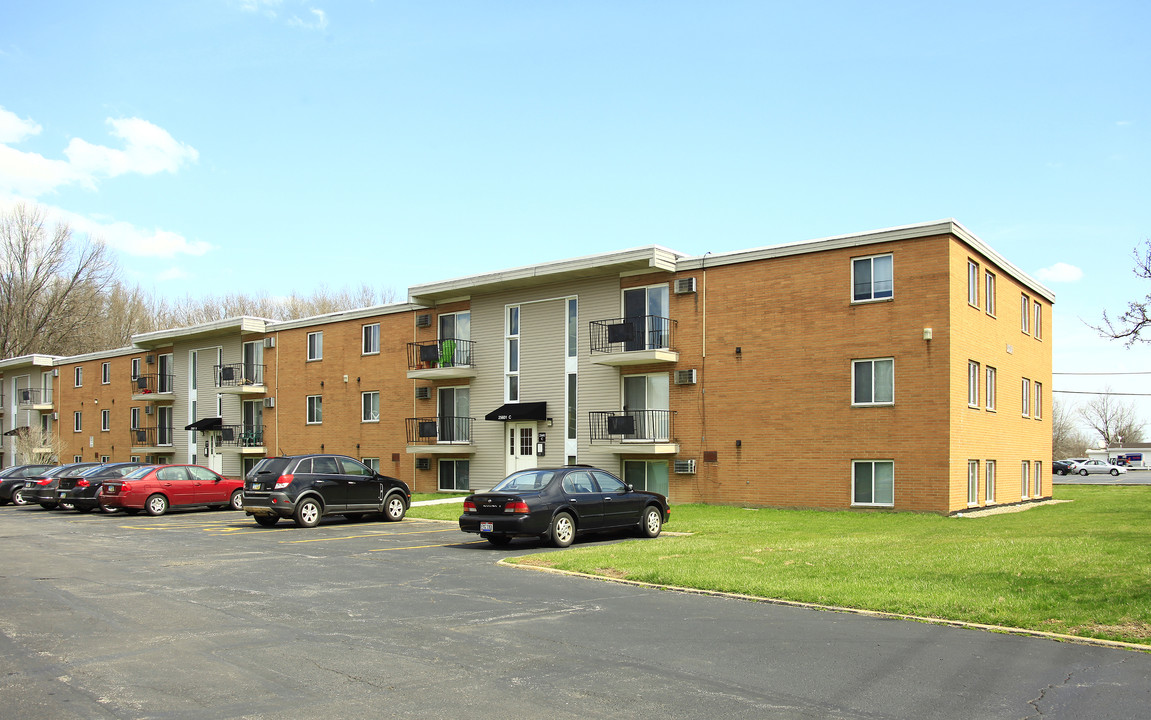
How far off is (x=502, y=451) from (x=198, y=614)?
23.6 metres

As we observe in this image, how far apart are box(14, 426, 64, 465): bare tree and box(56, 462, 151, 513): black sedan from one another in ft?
96.1

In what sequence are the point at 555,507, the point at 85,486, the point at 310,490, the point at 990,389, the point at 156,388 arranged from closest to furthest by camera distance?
the point at 555,507
the point at 310,490
the point at 990,389
the point at 85,486
the point at 156,388

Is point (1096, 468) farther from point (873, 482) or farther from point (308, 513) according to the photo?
point (308, 513)

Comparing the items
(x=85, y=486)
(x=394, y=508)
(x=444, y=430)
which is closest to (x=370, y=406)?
(x=444, y=430)

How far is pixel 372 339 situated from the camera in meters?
39.1

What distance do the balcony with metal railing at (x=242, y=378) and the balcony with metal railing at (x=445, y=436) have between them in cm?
1202

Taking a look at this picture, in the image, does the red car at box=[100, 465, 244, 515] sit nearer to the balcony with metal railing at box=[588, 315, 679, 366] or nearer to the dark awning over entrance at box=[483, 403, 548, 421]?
the dark awning over entrance at box=[483, 403, 548, 421]

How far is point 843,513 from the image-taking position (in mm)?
24375

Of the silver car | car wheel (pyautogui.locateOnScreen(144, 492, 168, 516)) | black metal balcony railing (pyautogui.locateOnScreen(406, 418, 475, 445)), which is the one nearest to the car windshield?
car wheel (pyautogui.locateOnScreen(144, 492, 168, 516))

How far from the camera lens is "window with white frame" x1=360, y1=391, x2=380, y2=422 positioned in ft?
127

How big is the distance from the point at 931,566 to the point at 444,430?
2466 centimetres

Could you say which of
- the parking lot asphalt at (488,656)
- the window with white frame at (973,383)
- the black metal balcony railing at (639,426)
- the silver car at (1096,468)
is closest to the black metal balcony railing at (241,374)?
the black metal balcony railing at (639,426)

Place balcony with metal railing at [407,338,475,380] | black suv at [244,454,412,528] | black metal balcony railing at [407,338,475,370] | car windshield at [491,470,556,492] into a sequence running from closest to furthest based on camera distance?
car windshield at [491,470,556,492] < black suv at [244,454,412,528] < balcony with metal railing at [407,338,475,380] < black metal balcony railing at [407,338,475,370]

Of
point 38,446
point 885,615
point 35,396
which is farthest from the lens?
point 35,396
